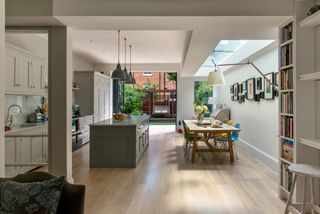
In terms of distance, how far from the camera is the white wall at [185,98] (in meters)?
11.3

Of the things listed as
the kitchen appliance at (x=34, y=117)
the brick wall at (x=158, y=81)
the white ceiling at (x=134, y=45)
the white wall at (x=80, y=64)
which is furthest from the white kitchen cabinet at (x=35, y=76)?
the brick wall at (x=158, y=81)

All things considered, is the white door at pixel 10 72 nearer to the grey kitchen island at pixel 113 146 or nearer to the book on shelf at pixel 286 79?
the grey kitchen island at pixel 113 146

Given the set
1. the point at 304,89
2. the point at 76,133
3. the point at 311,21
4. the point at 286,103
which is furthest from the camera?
the point at 76,133

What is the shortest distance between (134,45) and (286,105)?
4835mm

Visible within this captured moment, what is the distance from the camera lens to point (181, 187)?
402cm

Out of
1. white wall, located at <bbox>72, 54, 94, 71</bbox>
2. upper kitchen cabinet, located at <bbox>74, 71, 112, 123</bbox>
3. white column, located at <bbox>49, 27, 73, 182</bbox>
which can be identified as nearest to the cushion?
white column, located at <bbox>49, 27, 73, 182</bbox>

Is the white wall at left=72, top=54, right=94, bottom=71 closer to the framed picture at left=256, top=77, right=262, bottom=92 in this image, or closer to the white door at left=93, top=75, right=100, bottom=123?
the white door at left=93, top=75, right=100, bottom=123

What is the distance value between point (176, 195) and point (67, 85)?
2.19 meters

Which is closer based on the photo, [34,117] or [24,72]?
[24,72]

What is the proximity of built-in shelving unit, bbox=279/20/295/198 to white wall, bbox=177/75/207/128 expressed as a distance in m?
7.66

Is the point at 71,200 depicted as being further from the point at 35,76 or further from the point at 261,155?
the point at 261,155

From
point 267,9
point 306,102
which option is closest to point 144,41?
point 267,9

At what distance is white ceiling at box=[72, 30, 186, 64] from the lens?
614 cm

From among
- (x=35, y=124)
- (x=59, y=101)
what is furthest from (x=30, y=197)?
(x=35, y=124)
